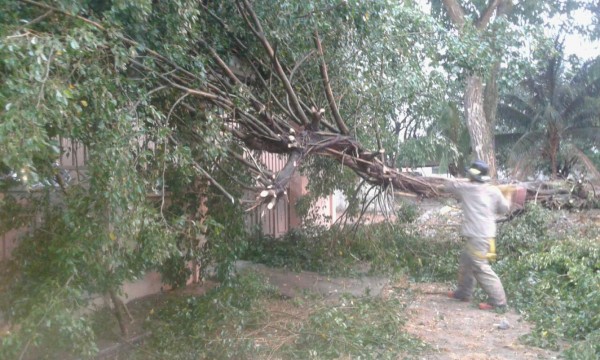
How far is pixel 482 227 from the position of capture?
7.62 meters

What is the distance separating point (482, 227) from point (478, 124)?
7.34 metres

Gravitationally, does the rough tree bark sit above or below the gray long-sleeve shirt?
above

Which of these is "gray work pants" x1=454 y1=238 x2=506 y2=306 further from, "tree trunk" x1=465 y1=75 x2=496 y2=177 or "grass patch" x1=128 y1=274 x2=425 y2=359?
"tree trunk" x1=465 y1=75 x2=496 y2=177

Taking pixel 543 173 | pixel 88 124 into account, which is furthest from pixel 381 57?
pixel 543 173

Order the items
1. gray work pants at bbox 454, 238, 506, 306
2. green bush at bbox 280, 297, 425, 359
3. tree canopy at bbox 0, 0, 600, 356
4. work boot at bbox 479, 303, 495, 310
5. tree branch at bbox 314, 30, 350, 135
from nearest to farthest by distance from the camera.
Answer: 1. tree canopy at bbox 0, 0, 600, 356
2. green bush at bbox 280, 297, 425, 359
3. gray work pants at bbox 454, 238, 506, 306
4. work boot at bbox 479, 303, 495, 310
5. tree branch at bbox 314, 30, 350, 135

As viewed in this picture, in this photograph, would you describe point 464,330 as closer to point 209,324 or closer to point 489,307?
point 489,307

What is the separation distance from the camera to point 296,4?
768cm

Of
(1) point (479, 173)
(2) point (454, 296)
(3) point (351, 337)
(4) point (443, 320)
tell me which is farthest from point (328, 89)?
(3) point (351, 337)

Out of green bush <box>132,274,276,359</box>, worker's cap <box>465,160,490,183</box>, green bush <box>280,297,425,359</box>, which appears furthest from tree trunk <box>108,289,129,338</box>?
worker's cap <box>465,160,490,183</box>

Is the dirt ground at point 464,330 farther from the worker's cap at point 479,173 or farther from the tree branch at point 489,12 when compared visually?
the tree branch at point 489,12

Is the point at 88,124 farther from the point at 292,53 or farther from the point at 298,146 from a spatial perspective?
the point at 292,53

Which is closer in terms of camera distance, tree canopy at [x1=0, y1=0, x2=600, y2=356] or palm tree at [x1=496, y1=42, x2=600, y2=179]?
tree canopy at [x1=0, y1=0, x2=600, y2=356]

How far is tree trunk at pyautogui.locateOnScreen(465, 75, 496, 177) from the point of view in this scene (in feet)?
47.0

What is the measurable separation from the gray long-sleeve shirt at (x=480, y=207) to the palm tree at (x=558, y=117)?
35.1 ft
